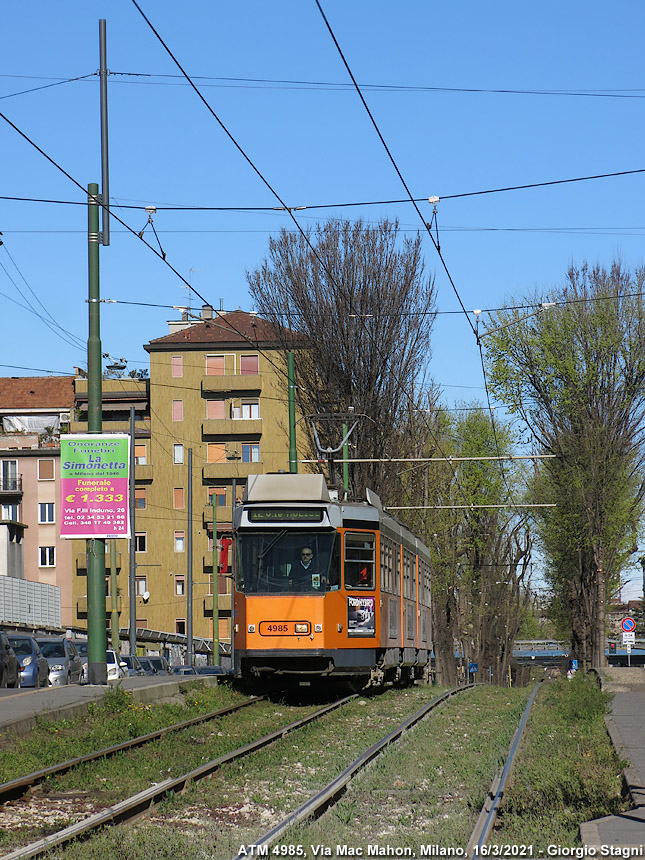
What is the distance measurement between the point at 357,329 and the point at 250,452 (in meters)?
34.5

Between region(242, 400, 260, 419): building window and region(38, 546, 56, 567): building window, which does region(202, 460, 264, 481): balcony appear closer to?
region(242, 400, 260, 419): building window

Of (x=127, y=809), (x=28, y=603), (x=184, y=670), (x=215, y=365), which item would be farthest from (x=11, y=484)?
(x=127, y=809)

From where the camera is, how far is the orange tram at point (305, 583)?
64.7ft

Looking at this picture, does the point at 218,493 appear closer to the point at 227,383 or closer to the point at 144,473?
the point at 144,473

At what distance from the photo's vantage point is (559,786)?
9750 millimetres

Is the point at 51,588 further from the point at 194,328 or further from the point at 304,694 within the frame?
the point at 304,694

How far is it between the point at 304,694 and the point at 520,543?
1553 inches

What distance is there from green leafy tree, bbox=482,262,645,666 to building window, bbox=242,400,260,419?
1330 inches

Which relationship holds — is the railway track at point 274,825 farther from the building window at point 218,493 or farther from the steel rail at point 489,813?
the building window at point 218,493

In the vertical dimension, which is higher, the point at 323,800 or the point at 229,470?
the point at 229,470

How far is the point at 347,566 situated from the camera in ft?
66.1

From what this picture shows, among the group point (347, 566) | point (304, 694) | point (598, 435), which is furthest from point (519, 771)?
point (598, 435)

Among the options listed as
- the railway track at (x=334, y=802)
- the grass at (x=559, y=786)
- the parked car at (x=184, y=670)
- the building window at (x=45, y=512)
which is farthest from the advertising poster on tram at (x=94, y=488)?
the building window at (x=45, y=512)

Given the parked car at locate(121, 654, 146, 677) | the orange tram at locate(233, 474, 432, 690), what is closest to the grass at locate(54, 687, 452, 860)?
the orange tram at locate(233, 474, 432, 690)
